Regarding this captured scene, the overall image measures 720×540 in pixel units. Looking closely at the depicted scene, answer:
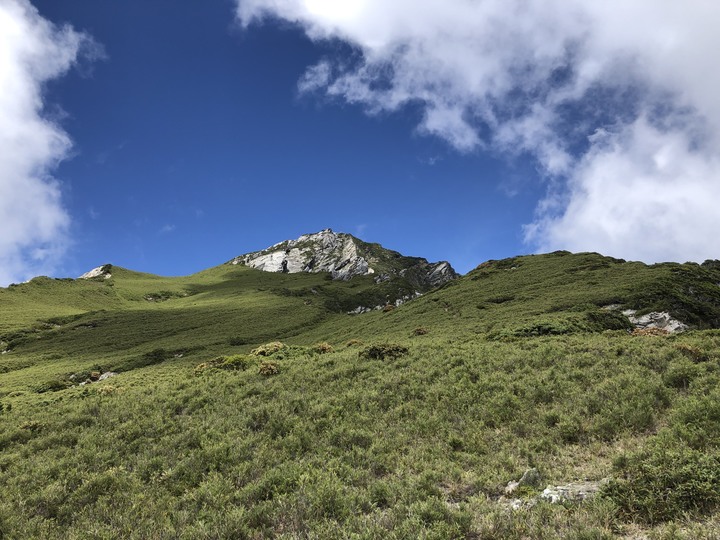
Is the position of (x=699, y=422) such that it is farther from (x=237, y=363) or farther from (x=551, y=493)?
(x=237, y=363)

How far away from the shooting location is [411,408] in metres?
16.2

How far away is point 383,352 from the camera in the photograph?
1000 inches

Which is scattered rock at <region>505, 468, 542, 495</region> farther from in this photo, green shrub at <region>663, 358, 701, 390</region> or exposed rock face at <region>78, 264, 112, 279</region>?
exposed rock face at <region>78, 264, 112, 279</region>

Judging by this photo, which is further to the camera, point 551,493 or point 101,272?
point 101,272

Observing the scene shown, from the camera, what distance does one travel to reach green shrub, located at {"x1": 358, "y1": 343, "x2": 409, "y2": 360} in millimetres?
25016

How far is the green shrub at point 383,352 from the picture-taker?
25.0 m

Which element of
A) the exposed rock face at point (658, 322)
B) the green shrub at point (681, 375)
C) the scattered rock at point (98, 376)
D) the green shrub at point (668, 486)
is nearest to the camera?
the green shrub at point (668, 486)

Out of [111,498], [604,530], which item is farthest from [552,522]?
[111,498]

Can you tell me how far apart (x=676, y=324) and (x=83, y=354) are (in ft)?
268

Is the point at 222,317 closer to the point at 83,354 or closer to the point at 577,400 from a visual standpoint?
the point at 83,354

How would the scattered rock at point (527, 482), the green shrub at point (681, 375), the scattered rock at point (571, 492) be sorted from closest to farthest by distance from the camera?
the scattered rock at point (571, 492) < the scattered rock at point (527, 482) < the green shrub at point (681, 375)

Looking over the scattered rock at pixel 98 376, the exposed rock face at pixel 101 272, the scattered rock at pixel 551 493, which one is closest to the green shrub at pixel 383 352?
the scattered rock at pixel 551 493

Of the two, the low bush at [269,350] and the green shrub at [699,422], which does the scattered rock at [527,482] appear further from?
the low bush at [269,350]

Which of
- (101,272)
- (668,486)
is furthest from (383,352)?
(101,272)
